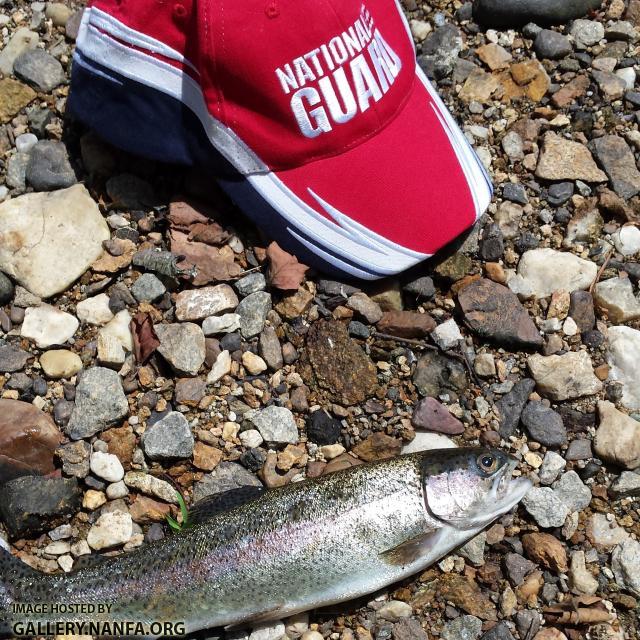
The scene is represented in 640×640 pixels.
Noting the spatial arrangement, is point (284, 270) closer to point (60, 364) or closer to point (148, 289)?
point (148, 289)

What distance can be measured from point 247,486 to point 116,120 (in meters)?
1.75

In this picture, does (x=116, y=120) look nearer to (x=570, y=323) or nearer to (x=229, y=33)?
(x=229, y=33)

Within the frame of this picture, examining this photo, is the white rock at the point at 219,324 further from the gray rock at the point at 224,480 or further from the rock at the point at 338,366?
the gray rock at the point at 224,480

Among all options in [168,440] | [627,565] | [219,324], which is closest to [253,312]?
[219,324]

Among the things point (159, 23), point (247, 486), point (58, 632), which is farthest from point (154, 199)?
point (58, 632)

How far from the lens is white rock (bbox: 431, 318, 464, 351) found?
369 centimetres

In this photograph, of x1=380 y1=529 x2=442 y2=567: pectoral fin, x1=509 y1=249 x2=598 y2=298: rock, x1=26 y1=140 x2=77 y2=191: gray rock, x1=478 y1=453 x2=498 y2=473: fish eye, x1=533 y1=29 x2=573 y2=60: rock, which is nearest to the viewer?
x1=380 y1=529 x2=442 y2=567: pectoral fin

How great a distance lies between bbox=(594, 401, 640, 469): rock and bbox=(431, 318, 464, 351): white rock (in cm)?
72

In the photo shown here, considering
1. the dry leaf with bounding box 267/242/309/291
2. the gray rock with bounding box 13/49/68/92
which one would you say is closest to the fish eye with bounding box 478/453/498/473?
the dry leaf with bounding box 267/242/309/291

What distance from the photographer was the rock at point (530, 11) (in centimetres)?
427

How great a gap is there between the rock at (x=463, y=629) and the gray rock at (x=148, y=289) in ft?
6.45

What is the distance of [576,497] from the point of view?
3490mm

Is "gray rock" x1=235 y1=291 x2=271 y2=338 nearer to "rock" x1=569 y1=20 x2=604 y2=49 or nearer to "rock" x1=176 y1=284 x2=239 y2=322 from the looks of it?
"rock" x1=176 y1=284 x2=239 y2=322

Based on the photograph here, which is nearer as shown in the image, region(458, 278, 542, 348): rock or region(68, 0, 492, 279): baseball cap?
region(68, 0, 492, 279): baseball cap
